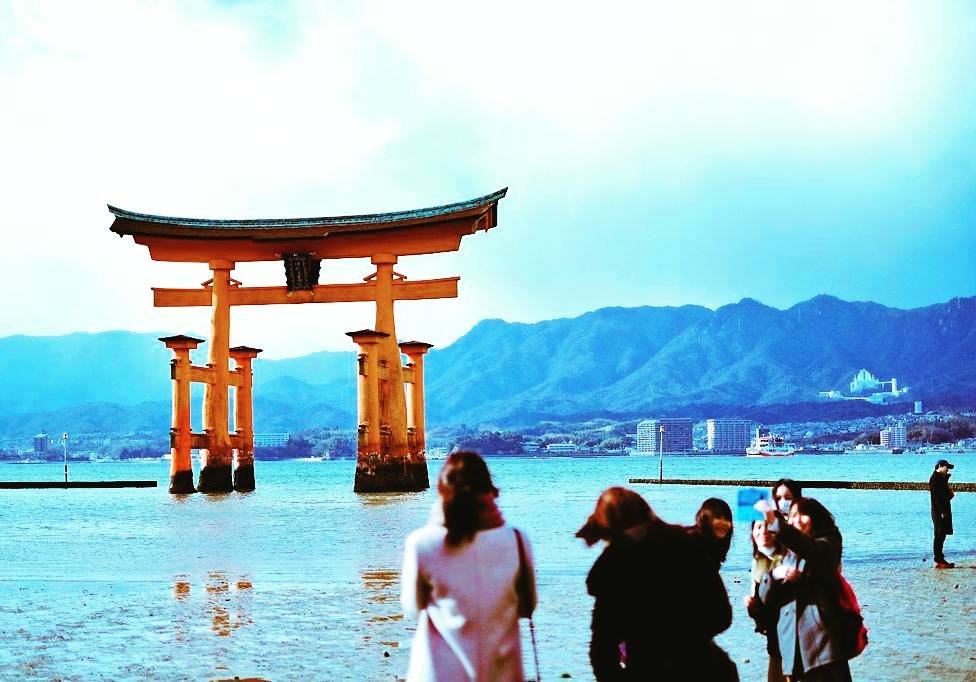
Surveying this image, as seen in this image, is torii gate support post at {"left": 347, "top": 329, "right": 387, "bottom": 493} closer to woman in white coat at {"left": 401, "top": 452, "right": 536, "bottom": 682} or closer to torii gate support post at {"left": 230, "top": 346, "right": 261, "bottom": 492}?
torii gate support post at {"left": 230, "top": 346, "right": 261, "bottom": 492}

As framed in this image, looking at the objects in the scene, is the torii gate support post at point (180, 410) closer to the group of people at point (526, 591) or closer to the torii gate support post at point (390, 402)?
the torii gate support post at point (390, 402)

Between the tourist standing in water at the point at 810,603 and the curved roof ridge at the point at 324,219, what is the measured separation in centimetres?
3473

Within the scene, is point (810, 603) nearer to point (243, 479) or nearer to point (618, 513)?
point (618, 513)

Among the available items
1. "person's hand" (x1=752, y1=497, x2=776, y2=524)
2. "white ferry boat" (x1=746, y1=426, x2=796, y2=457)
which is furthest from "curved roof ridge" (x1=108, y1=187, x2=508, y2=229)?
"white ferry boat" (x1=746, y1=426, x2=796, y2=457)

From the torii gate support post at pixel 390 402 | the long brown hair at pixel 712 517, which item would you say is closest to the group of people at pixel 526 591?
the long brown hair at pixel 712 517

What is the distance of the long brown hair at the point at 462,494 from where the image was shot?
4.15 metres

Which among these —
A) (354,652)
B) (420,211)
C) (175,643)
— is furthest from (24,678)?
(420,211)

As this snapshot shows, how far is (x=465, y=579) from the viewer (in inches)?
165

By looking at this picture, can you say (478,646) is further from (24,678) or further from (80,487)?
(80,487)

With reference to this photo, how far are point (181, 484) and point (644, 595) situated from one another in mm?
42843

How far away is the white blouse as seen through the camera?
4184 mm

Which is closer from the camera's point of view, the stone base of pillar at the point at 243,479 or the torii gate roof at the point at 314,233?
the torii gate roof at the point at 314,233

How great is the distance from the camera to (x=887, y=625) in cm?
1056

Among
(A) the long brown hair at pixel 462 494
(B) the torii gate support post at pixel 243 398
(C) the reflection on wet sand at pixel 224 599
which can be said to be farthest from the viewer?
(B) the torii gate support post at pixel 243 398
